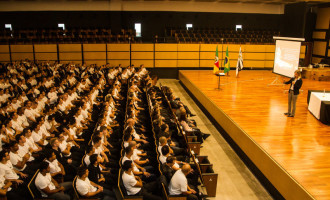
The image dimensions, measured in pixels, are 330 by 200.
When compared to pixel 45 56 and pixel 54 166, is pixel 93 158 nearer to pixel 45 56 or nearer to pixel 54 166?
pixel 54 166

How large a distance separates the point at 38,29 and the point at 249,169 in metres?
15.9

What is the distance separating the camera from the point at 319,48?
62.0 ft

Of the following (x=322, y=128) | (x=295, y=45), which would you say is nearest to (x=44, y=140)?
(x=322, y=128)

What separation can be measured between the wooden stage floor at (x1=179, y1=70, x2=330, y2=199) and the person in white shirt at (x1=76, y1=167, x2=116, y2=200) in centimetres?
298

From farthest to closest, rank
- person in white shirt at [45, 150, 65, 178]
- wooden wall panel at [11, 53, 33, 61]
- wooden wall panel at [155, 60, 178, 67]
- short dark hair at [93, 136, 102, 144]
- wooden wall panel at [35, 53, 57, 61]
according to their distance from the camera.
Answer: wooden wall panel at [155, 60, 178, 67], wooden wall panel at [35, 53, 57, 61], wooden wall panel at [11, 53, 33, 61], short dark hair at [93, 136, 102, 144], person in white shirt at [45, 150, 65, 178]

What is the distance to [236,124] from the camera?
7082 mm

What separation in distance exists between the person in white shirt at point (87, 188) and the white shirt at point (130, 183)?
29cm

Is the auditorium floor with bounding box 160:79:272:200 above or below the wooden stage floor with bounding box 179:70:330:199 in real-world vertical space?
below

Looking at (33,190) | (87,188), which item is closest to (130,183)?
→ (87,188)

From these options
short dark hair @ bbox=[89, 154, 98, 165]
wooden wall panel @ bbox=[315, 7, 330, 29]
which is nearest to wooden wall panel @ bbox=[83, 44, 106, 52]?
short dark hair @ bbox=[89, 154, 98, 165]

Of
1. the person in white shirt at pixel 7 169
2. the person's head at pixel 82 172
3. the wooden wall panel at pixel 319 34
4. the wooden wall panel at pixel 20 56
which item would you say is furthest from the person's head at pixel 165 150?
the wooden wall panel at pixel 319 34

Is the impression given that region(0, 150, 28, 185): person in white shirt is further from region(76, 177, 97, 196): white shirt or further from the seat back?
region(76, 177, 97, 196): white shirt

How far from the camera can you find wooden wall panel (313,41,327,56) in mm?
18469

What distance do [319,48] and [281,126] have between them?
14.5 meters
